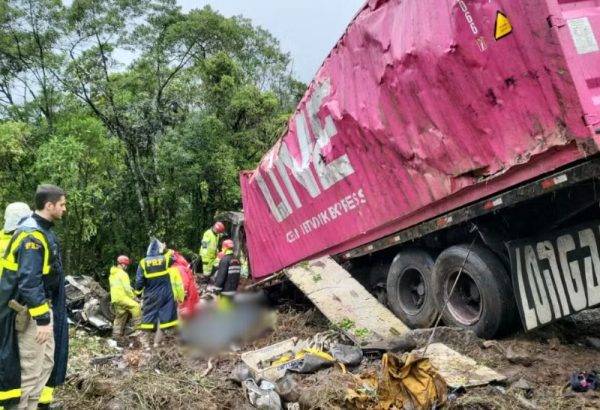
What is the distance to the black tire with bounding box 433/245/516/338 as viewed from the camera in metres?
4.48

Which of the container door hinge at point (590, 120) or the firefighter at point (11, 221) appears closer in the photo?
the container door hinge at point (590, 120)

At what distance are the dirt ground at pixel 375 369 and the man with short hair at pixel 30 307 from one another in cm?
51

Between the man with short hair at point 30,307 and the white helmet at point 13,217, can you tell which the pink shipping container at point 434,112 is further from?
the white helmet at point 13,217

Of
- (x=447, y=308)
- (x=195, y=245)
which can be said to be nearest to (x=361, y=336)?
(x=447, y=308)

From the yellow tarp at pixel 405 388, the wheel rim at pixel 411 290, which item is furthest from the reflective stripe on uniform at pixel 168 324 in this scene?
the yellow tarp at pixel 405 388

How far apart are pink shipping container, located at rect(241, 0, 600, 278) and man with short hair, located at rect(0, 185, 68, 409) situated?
2782 millimetres

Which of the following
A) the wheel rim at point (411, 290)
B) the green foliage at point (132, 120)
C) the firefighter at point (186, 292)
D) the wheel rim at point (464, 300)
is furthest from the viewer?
the green foliage at point (132, 120)

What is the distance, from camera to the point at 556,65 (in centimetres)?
335

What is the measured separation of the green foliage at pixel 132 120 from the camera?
1385 centimetres

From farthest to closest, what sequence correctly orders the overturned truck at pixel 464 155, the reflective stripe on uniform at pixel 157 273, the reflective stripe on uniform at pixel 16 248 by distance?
the reflective stripe on uniform at pixel 157 273
the overturned truck at pixel 464 155
the reflective stripe on uniform at pixel 16 248

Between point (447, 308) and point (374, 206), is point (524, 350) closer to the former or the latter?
point (447, 308)

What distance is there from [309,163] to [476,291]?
233cm

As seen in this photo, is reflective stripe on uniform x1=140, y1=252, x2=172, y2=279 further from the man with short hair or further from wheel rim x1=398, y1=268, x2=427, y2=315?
the man with short hair

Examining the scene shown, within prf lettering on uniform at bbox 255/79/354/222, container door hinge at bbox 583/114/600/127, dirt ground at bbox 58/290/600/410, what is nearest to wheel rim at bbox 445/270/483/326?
dirt ground at bbox 58/290/600/410
